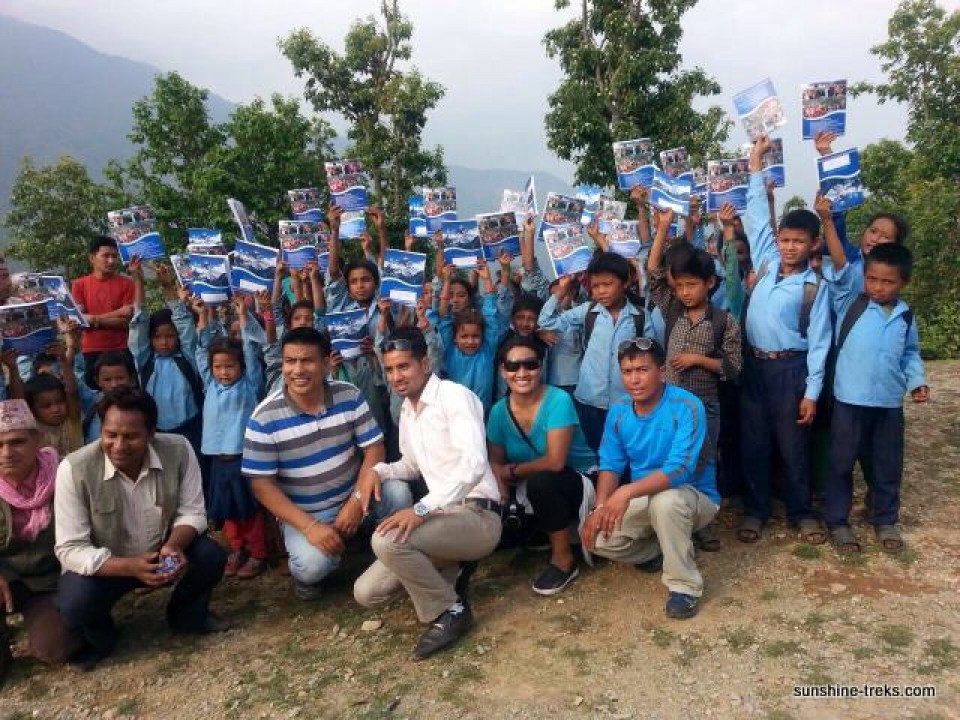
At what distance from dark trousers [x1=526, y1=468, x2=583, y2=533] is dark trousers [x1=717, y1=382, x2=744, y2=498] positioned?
1537 millimetres

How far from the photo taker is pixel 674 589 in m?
3.67

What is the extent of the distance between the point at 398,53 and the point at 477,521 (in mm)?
15474

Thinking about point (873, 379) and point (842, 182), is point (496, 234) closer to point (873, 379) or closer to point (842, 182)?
point (842, 182)

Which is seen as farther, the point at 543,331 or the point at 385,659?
the point at 543,331

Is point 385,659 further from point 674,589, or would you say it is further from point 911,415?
point 911,415

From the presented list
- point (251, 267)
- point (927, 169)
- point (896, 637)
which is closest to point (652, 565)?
point (896, 637)

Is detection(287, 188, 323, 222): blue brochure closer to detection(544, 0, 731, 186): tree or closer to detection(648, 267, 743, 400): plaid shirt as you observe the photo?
detection(648, 267, 743, 400): plaid shirt

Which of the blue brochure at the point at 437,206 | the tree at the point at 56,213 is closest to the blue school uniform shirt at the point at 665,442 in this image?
the blue brochure at the point at 437,206

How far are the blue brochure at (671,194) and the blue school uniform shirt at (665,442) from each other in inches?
69.3

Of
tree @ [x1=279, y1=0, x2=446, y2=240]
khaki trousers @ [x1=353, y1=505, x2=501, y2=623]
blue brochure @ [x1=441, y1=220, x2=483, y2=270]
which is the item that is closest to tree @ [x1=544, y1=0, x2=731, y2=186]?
tree @ [x1=279, y1=0, x2=446, y2=240]

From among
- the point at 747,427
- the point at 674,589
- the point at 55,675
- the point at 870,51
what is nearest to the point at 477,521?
the point at 674,589

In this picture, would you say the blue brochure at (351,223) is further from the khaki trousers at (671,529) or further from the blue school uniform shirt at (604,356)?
the khaki trousers at (671,529)

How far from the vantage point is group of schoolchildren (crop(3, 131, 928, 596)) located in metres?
4.26

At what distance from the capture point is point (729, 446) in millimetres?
5004
